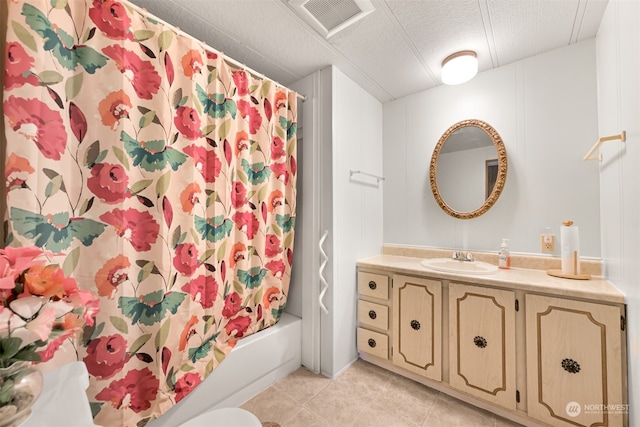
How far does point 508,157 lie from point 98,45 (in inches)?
102

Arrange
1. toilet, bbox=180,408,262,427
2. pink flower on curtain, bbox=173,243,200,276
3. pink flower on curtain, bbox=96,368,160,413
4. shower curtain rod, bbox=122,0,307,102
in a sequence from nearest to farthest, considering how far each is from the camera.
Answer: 1. toilet, bbox=180,408,262,427
2. pink flower on curtain, bbox=96,368,160,413
3. shower curtain rod, bbox=122,0,307,102
4. pink flower on curtain, bbox=173,243,200,276

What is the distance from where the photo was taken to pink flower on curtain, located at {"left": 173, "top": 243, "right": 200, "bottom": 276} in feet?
4.43

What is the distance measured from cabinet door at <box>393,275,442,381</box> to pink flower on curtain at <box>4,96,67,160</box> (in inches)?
79.9

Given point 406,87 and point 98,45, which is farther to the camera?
point 406,87

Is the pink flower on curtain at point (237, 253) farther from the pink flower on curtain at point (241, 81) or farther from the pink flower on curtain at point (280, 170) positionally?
the pink flower on curtain at point (241, 81)

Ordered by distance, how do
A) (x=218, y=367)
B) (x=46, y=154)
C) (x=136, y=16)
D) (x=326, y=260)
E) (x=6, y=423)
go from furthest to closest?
(x=326, y=260) < (x=218, y=367) < (x=136, y=16) < (x=46, y=154) < (x=6, y=423)

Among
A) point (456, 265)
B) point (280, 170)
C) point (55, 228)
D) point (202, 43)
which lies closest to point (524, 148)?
point (456, 265)

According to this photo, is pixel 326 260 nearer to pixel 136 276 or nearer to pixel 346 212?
pixel 346 212

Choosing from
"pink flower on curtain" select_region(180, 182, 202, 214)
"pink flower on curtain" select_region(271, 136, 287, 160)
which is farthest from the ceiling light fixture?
"pink flower on curtain" select_region(180, 182, 202, 214)

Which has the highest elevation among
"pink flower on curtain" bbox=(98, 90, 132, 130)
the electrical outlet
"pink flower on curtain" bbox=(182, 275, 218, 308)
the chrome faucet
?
"pink flower on curtain" bbox=(98, 90, 132, 130)

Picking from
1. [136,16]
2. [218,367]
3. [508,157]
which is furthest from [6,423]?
[508,157]

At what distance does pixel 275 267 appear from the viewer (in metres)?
1.94

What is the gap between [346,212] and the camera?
209 cm

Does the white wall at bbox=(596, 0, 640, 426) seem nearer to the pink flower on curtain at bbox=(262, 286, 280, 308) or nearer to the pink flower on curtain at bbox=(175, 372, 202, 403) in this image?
the pink flower on curtain at bbox=(262, 286, 280, 308)
